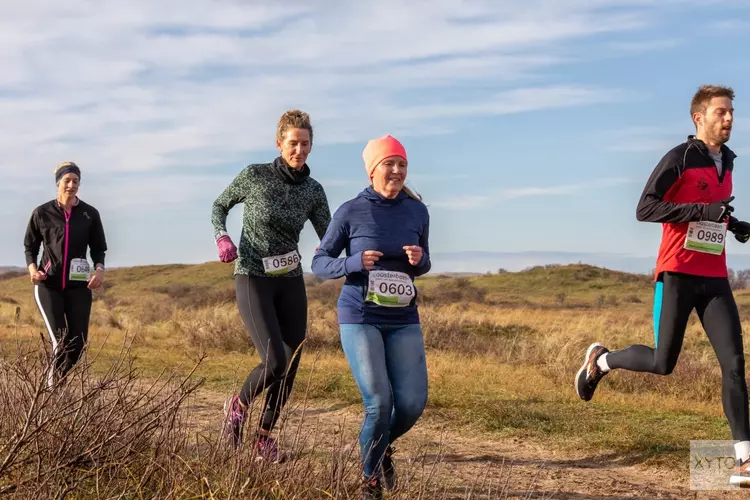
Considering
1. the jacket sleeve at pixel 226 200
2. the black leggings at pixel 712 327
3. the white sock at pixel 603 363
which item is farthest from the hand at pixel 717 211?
the jacket sleeve at pixel 226 200

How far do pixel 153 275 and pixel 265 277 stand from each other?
6808 centimetres

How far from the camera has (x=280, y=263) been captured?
21.0 ft

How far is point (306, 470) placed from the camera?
4.30m

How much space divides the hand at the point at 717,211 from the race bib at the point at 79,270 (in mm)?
5051

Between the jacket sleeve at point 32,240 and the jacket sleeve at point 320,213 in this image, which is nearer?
the jacket sleeve at point 320,213

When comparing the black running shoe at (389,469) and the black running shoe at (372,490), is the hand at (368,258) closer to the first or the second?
the black running shoe at (389,469)

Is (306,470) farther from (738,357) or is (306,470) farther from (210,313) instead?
(210,313)

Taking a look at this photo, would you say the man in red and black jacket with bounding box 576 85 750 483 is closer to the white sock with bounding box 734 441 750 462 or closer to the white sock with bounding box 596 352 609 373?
the white sock with bounding box 734 441 750 462

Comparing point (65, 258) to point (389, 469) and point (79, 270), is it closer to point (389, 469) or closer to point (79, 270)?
point (79, 270)

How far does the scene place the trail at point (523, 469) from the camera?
→ 19.5ft

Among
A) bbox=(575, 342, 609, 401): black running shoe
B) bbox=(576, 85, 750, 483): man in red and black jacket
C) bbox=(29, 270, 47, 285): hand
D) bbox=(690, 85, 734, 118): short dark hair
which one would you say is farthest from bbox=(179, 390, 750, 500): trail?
bbox=(690, 85, 734, 118): short dark hair

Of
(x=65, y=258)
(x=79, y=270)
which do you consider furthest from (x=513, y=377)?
(x=65, y=258)

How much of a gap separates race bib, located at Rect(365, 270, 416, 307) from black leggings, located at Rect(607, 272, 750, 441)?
2.01 metres
